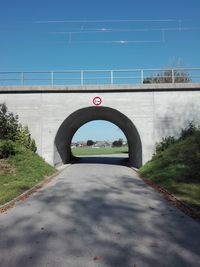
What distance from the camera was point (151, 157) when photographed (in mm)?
20422

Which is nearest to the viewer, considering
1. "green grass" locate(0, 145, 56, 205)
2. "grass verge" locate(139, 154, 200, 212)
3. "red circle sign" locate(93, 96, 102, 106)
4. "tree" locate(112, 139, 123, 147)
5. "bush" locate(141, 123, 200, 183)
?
"grass verge" locate(139, 154, 200, 212)

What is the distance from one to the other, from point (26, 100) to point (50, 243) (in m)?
16.3

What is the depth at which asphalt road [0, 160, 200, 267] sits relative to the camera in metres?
5.12

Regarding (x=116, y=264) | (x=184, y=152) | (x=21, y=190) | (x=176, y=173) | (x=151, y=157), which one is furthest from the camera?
(x=151, y=157)

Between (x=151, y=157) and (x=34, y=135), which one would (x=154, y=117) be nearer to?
(x=151, y=157)

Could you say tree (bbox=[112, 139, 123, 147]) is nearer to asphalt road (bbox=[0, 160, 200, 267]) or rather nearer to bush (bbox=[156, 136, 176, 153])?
bush (bbox=[156, 136, 176, 153])

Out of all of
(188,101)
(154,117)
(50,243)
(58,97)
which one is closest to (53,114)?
(58,97)

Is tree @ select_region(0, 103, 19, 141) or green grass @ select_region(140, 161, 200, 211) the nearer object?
green grass @ select_region(140, 161, 200, 211)

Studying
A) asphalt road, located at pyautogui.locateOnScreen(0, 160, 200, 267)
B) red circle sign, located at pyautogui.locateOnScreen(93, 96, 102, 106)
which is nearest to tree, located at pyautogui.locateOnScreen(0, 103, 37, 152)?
red circle sign, located at pyautogui.locateOnScreen(93, 96, 102, 106)

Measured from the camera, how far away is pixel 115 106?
21109 millimetres

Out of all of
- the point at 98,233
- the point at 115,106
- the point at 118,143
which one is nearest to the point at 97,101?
the point at 115,106

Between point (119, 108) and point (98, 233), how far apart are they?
1494cm

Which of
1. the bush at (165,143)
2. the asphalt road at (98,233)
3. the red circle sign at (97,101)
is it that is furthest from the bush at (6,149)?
the bush at (165,143)

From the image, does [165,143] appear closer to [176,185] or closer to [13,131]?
[176,185]
